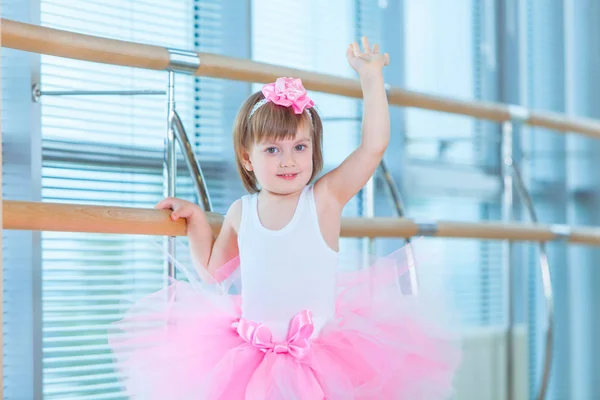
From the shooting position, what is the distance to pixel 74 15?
178 centimetres

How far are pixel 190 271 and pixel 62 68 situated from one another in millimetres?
665

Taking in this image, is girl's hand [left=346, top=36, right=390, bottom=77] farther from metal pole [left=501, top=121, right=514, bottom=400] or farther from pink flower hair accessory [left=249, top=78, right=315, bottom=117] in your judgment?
metal pole [left=501, top=121, right=514, bottom=400]

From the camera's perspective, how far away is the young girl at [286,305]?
1161 mm

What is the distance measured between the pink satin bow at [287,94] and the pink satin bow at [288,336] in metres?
0.29

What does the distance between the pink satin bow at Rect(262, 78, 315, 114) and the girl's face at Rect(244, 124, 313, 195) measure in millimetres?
34

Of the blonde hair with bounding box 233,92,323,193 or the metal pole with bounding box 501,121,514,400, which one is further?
the metal pole with bounding box 501,121,514,400

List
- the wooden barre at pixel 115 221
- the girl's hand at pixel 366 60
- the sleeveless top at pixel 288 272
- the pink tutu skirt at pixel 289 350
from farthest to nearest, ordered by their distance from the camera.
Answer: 1. the girl's hand at pixel 366 60
2. the sleeveless top at pixel 288 272
3. the pink tutu skirt at pixel 289 350
4. the wooden barre at pixel 115 221

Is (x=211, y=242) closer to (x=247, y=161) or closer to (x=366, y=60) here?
(x=247, y=161)

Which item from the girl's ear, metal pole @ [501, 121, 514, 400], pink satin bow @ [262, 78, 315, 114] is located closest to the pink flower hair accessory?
pink satin bow @ [262, 78, 315, 114]

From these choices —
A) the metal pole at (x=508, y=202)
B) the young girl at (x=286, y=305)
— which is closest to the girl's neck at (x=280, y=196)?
the young girl at (x=286, y=305)

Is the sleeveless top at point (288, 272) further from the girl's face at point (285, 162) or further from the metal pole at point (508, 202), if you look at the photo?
the metal pole at point (508, 202)

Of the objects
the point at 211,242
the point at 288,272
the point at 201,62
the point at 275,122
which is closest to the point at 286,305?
the point at 288,272

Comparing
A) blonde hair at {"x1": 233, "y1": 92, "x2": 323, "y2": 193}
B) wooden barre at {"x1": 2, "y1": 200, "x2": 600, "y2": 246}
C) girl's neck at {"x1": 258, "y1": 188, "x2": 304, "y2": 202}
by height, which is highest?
blonde hair at {"x1": 233, "y1": 92, "x2": 323, "y2": 193}

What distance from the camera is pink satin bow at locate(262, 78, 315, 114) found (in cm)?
126
